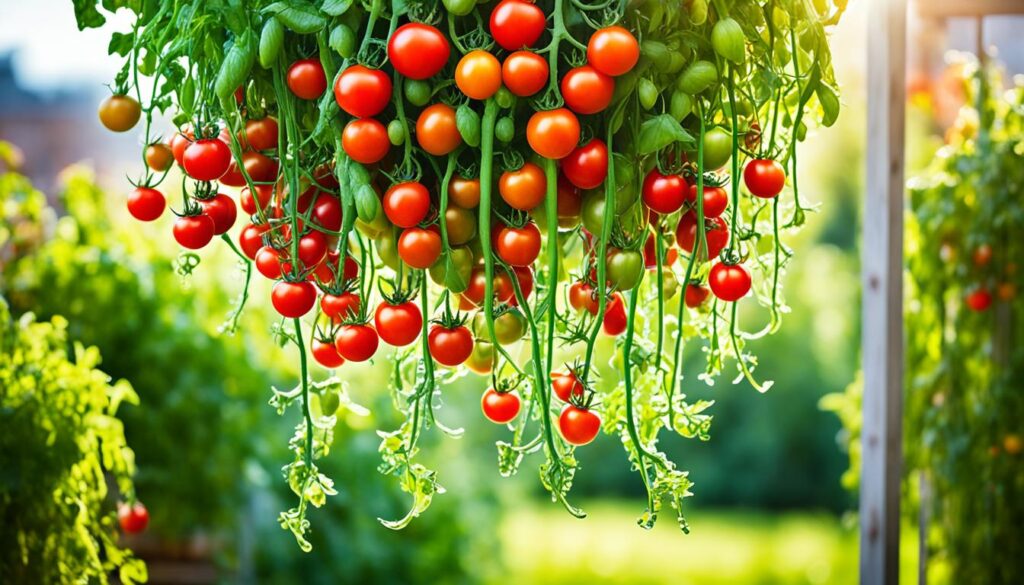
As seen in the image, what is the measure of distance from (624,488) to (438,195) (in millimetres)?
5178

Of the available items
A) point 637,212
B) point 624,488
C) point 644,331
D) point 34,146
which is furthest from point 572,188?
point 34,146

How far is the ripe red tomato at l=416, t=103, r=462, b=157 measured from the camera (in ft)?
2.31

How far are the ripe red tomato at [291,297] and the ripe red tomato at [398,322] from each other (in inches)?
2.5

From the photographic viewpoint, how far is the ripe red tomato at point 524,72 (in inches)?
26.8

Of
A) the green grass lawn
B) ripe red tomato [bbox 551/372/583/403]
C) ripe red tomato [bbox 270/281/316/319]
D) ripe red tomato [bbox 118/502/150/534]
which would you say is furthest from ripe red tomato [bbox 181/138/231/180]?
the green grass lawn

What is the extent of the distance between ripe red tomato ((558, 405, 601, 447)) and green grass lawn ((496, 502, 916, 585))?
10.5ft

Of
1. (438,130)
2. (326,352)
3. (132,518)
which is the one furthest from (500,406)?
(132,518)

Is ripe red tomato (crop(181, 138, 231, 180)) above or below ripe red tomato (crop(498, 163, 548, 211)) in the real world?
above

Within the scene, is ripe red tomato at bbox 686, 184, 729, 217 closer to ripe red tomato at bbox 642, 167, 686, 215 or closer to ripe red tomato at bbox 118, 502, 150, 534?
ripe red tomato at bbox 642, 167, 686, 215

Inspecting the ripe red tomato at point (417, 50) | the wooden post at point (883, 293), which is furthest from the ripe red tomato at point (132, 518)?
the wooden post at point (883, 293)

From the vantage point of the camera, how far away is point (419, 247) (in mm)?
727

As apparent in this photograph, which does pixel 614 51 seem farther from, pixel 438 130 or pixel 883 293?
pixel 883 293

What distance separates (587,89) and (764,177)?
19 cm

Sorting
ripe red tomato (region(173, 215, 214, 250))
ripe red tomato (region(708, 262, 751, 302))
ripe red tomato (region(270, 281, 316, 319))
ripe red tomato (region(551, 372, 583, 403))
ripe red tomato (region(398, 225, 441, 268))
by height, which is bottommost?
ripe red tomato (region(551, 372, 583, 403))
